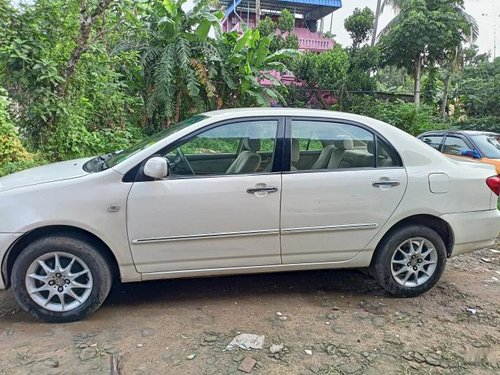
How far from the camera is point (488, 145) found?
8547 mm

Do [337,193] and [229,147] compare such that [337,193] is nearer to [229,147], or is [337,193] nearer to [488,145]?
[229,147]

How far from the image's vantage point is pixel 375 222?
353cm

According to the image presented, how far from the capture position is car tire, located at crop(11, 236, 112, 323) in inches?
120

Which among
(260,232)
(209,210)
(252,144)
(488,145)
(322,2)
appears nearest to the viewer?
(209,210)

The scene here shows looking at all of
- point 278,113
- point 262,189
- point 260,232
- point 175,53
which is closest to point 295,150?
point 278,113

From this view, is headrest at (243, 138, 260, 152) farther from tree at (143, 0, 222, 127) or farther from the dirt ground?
tree at (143, 0, 222, 127)

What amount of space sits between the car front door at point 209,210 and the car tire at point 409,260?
0.96 meters

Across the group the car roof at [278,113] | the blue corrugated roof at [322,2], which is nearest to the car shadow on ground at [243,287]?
the car roof at [278,113]

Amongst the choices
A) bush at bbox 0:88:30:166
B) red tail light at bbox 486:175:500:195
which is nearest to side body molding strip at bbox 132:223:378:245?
red tail light at bbox 486:175:500:195

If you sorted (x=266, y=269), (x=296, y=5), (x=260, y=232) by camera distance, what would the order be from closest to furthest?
Answer: (x=260, y=232)
(x=266, y=269)
(x=296, y=5)

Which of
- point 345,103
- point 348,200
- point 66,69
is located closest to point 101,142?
point 66,69

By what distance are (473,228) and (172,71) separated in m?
9.14

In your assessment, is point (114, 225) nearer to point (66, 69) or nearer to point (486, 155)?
point (66, 69)

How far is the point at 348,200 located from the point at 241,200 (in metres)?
0.90
